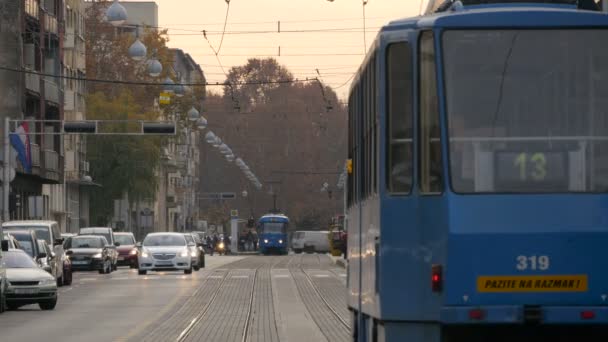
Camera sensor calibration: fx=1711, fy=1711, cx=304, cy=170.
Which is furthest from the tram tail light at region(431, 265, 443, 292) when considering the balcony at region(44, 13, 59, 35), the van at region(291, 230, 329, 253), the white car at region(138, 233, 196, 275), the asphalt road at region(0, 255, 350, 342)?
the van at region(291, 230, 329, 253)

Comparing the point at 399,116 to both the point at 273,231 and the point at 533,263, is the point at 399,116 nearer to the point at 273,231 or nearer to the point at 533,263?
the point at 533,263

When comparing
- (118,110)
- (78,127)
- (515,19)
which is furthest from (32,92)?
(515,19)

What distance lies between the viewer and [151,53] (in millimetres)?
96375

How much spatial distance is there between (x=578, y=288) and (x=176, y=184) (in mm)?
134712

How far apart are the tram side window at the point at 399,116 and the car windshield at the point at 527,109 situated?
37 centimetres

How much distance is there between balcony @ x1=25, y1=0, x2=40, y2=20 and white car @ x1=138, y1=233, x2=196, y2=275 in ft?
66.1

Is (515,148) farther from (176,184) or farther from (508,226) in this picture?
(176,184)

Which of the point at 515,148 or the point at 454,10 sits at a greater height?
the point at 454,10

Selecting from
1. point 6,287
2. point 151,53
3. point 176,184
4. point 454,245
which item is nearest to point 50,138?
point 151,53

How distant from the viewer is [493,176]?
1290 centimetres

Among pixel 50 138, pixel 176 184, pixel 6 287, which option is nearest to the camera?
pixel 6 287

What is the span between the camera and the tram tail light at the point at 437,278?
1273 cm

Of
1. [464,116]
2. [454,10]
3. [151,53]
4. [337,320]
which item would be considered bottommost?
[337,320]

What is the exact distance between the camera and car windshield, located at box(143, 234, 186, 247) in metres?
58.8
